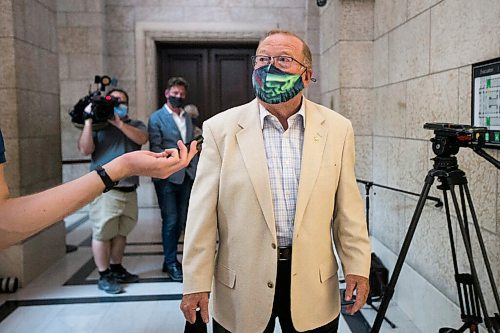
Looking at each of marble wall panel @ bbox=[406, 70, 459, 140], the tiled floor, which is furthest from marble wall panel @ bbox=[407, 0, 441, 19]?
the tiled floor

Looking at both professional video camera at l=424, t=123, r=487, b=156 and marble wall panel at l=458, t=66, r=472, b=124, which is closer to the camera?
professional video camera at l=424, t=123, r=487, b=156

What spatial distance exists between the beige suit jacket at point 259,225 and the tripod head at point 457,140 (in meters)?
0.46

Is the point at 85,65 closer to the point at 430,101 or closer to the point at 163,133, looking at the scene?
the point at 163,133

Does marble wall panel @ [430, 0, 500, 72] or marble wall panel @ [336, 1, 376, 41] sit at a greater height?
marble wall panel @ [336, 1, 376, 41]

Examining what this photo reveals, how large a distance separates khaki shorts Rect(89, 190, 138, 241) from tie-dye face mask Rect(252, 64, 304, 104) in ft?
7.42

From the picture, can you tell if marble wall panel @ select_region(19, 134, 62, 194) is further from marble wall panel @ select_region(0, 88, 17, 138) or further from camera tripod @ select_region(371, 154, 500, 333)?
camera tripod @ select_region(371, 154, 500, 333)

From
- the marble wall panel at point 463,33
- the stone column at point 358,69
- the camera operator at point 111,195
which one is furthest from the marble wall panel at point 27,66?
the marble wall panel at point 463,33

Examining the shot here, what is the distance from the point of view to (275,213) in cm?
180

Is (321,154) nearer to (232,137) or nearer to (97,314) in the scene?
(232,137)

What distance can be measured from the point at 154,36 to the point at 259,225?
20.1ft

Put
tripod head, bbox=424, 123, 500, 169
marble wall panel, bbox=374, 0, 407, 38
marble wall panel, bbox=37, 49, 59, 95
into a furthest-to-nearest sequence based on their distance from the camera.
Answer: marble wall panel, bbox=37, 49, 59, 95 < marble wall panel, bbox=374, 0, 407, 38 < tripod head, bbox=424, 123, 500, 169

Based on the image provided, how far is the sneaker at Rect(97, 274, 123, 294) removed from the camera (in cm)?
392

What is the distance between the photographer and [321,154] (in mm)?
1819

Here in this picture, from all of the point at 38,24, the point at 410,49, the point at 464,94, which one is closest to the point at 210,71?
the point at 38,24
